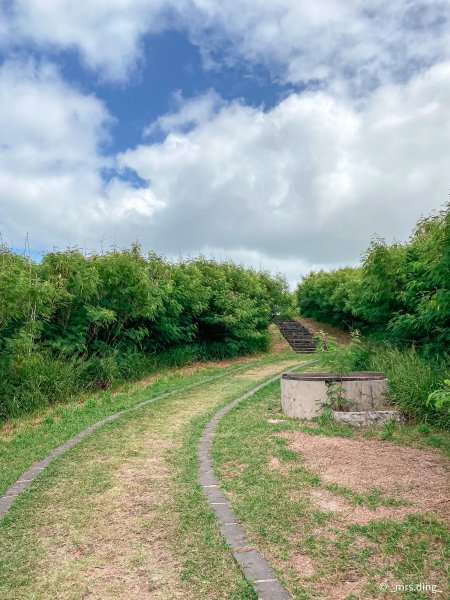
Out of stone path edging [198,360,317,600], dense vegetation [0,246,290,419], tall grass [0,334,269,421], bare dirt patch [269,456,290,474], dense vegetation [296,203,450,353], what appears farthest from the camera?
dense vegetation [0,246,290,419]

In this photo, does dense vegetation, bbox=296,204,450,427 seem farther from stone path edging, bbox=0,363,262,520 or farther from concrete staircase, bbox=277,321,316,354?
concrete staircase, bbox=277,321,316,354

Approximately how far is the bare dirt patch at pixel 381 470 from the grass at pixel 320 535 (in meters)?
0.13

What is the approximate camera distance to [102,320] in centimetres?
1088

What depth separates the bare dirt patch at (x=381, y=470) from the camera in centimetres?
376

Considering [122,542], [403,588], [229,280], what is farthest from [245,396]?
[229,280]

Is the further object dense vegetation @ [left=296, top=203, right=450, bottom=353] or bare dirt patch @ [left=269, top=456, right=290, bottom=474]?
dense vegetation @ [left=296, top=203, right=450, bottom=353]

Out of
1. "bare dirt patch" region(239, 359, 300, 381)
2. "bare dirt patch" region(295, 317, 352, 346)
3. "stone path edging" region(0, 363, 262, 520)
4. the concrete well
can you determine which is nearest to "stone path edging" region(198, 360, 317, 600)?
"stone path edging" region(0, 363, 262, 520)

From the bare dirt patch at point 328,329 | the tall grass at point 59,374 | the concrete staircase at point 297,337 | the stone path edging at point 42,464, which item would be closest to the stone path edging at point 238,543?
the stone path edging at point 42,464

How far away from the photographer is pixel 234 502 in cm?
389

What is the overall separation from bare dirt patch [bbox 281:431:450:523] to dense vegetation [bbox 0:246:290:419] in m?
4.99

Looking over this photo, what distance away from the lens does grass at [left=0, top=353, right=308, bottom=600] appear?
2.72m

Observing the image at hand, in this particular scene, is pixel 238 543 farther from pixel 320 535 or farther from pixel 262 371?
pixel 262 371

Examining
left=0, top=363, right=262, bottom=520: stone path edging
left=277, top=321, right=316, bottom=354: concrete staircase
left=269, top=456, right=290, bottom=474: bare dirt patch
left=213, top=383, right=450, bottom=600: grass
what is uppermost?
left=277, top=321, right=316, bottom=354: concrete staircase

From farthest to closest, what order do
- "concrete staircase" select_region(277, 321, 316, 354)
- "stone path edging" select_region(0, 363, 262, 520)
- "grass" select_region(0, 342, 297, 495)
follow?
"concrete staircase" select_region(277, 321, 316, 354) < "grass" select_region(0, 342, 297, 495) < "stone path edging" select_region(0, 363, 262, 520)
